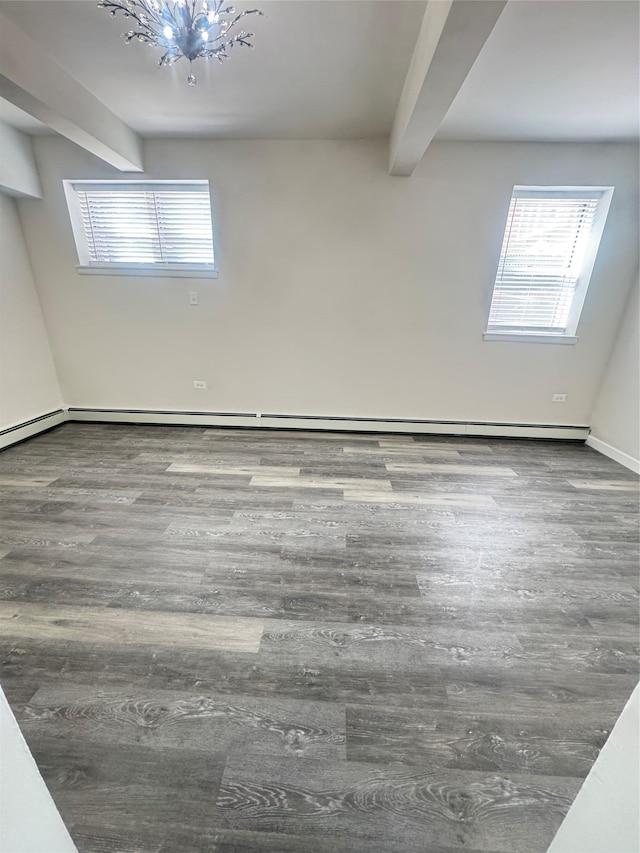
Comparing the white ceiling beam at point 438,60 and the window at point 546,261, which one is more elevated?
the white ceiling beam at point 438,60

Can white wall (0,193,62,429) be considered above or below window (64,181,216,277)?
below

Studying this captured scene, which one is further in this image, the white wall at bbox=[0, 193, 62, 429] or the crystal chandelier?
the white wall at bbox=[0, 193, 62, 429]

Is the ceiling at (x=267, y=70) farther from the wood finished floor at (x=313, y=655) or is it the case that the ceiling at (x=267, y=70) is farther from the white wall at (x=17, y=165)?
the wood finished floor at (x=313, y=655)

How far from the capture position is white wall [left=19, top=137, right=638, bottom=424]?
2904 mm

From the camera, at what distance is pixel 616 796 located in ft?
1.64

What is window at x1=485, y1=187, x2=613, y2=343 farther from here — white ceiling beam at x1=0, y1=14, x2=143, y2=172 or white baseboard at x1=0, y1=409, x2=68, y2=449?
white baseboard at x1=0, y1=409, x2=68, y2=449

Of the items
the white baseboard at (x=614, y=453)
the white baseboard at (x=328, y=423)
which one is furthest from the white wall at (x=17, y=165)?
the white baseboard at (x=614, y=453)

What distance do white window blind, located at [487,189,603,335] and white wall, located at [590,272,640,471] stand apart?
0.46 meters

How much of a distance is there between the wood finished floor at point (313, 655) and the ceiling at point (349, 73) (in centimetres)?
254

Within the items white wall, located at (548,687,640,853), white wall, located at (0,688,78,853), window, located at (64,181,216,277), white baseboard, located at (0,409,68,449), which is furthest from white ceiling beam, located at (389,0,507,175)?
white baseboard, located at (0,409,68,449)

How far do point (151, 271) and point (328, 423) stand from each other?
2245 mm

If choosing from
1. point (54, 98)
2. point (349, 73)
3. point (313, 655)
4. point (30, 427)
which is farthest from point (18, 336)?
point (313, 655)

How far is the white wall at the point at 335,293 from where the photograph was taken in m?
2.90

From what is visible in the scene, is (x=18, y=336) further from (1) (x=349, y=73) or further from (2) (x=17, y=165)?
(1) (x=349, y=73)
